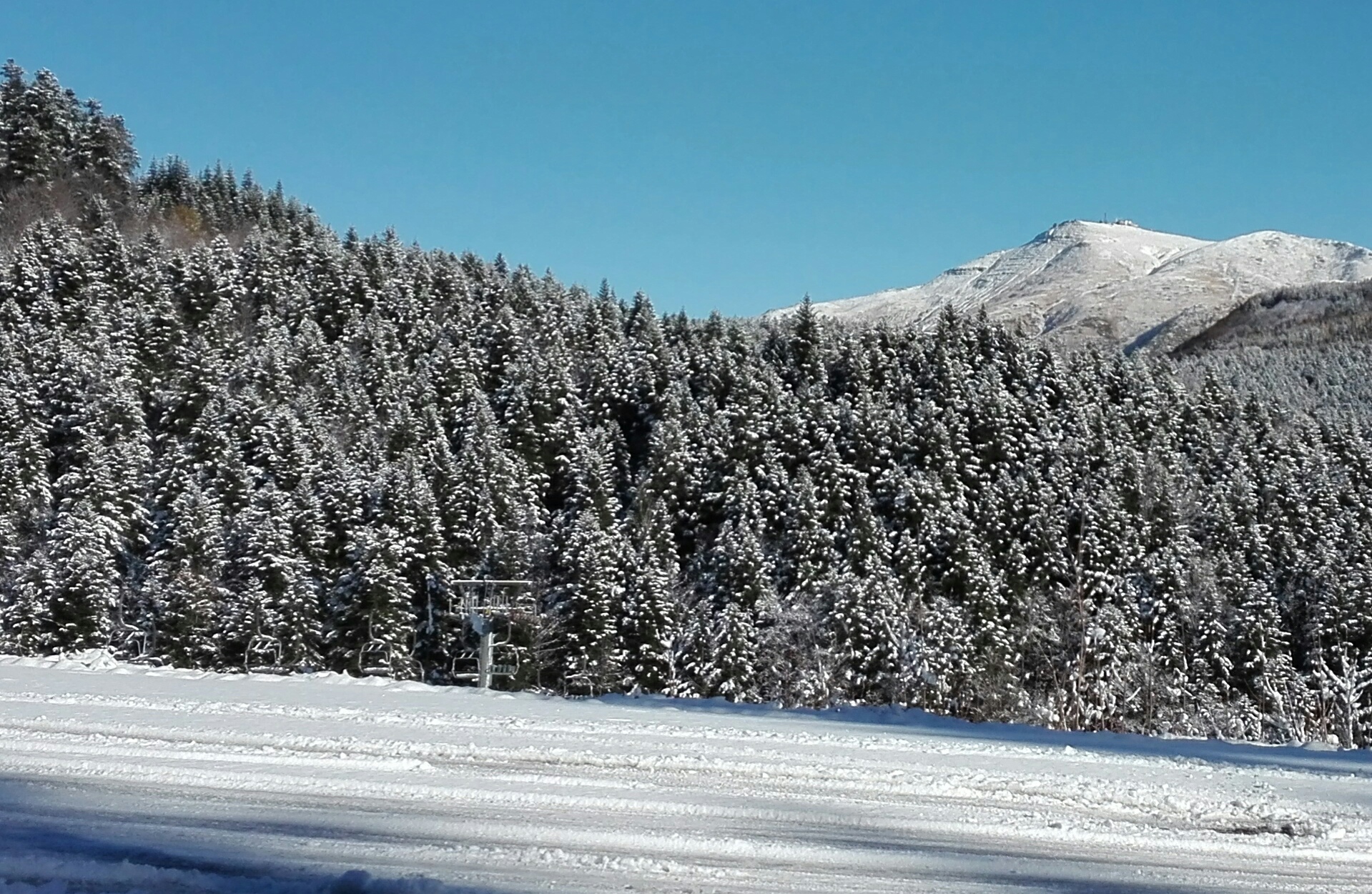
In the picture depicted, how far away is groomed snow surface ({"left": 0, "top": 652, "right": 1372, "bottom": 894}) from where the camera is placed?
712 cm

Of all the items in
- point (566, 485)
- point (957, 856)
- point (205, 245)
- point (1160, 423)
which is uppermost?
point (205, 245)

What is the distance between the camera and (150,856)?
7113mm

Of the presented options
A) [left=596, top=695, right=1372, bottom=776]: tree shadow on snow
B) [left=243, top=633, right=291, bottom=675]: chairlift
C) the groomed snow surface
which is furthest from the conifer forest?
the groomed snow surface

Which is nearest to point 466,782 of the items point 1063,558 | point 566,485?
point 1063,558

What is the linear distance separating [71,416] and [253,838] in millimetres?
68012

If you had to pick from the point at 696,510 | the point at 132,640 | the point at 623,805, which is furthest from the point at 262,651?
the point at 623,805

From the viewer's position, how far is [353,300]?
91375 mm

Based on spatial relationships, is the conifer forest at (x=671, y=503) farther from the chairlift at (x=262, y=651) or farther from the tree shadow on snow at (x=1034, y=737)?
the tree shadow on snow at (x=1034, y=737)

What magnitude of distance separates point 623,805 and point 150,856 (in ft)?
11.2

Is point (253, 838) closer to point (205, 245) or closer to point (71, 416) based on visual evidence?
point (71, 416)

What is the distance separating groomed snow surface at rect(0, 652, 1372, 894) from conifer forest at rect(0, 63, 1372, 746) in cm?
2859

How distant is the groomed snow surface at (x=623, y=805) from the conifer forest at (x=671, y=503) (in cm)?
2859

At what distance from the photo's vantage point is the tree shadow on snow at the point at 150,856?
6.34 metres

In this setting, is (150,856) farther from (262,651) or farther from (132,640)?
(132,640)
